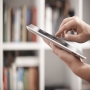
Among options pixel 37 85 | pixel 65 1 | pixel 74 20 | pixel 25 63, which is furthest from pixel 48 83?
pixel 74 20

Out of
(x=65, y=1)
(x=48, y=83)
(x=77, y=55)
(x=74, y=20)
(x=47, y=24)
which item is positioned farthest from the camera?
(x=48, y=83)

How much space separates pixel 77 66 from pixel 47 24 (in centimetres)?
110

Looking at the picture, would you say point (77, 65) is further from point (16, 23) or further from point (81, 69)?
point (16, 23)

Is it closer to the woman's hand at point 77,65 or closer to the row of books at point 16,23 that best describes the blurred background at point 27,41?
the row of books at point 16,23

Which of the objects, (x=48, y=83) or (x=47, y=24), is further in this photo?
(x=48, y=83)

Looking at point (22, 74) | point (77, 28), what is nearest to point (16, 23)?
point (22, 74)

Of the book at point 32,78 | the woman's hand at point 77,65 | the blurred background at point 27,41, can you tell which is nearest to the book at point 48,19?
the blurred background at point 27,41

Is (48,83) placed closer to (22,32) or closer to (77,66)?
(22,32)

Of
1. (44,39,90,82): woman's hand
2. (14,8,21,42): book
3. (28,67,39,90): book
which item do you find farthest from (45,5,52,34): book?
(44,39,90,82): woman's hand

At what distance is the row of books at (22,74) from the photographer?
5.67 feet

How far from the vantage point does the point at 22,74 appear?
176cm

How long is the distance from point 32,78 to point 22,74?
0.09 m

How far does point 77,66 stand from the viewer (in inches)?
31.5

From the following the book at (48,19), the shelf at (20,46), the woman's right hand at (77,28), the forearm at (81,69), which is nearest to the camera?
the forearm at (81,69)
